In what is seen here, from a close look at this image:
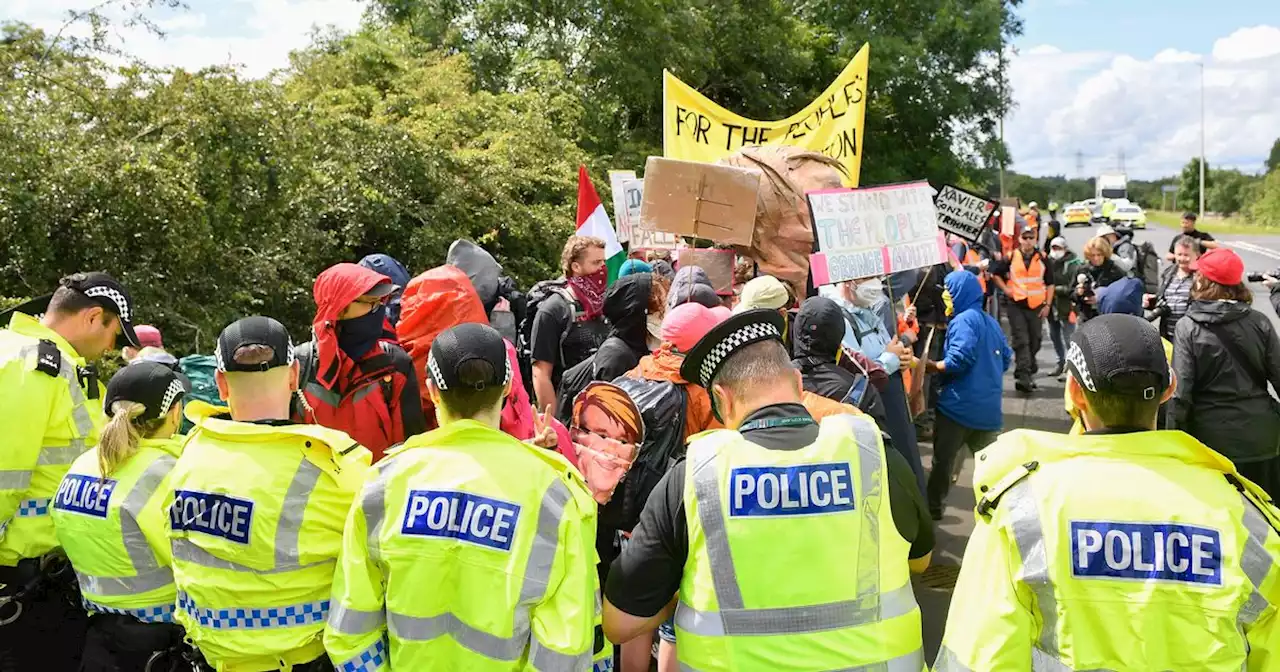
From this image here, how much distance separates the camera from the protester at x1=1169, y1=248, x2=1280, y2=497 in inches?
186

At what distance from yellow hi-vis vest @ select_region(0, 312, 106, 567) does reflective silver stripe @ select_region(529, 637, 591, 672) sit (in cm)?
199

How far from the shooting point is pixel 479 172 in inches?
471

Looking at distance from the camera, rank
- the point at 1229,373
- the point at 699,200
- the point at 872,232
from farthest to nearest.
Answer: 1. the point at 872,232
2. the point at 699,200
3. the point at 1229,373

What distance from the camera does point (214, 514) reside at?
8.03 feet

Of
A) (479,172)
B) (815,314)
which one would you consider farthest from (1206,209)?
(815,314)

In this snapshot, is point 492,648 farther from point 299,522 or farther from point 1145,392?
point 1145,392

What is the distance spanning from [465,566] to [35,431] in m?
1.92

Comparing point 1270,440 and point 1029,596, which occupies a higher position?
point 1029,596

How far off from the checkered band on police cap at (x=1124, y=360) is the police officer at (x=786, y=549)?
47 centimetres

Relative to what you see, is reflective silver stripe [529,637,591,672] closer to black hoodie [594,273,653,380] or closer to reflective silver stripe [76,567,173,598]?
reflective silver stripe [76,567,173,598]

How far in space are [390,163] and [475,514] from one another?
9008 millimetres

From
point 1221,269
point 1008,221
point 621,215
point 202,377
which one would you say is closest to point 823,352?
point 1221,269

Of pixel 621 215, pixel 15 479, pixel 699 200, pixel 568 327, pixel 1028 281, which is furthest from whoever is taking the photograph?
pixel 1028 281

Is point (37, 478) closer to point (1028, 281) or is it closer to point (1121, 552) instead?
point (1121, 552)
